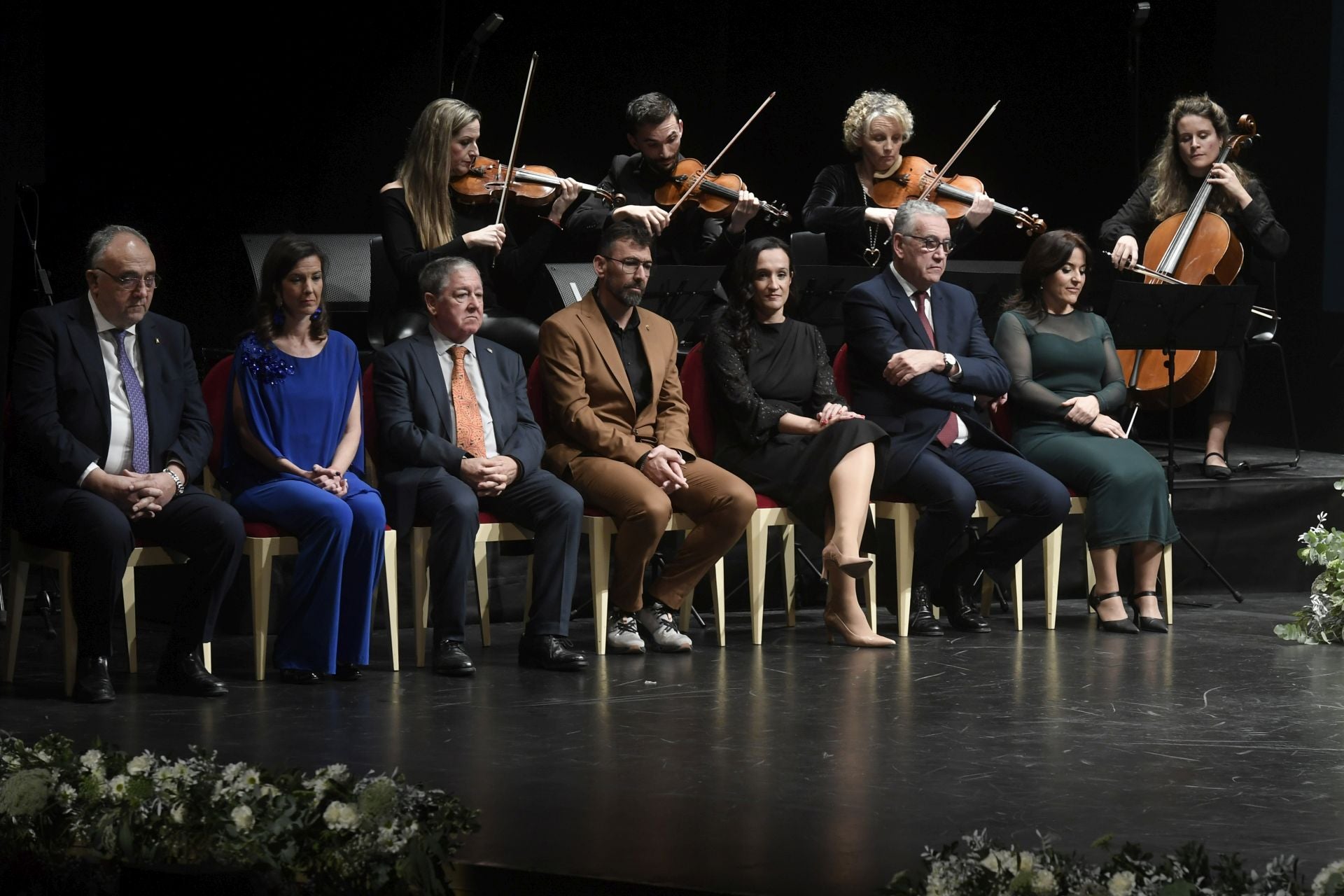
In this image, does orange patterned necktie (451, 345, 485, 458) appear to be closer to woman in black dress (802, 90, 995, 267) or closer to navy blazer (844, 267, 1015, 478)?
navy blazer (844, 267, 1015, 478)

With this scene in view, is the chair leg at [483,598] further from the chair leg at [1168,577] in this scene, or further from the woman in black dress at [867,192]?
the chair leg at [1168,577]

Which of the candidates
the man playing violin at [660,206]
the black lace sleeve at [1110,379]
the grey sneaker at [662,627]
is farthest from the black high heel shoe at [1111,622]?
the man playing violin at [660,206]

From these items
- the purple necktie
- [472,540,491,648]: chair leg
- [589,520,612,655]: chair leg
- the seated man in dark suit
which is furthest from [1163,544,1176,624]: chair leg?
the purple necktie

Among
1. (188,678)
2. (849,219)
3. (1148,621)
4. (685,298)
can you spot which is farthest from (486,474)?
(1148,621)

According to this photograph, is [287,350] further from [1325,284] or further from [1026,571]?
[1325,284]

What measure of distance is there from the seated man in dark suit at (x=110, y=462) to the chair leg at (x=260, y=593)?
0.12 meters

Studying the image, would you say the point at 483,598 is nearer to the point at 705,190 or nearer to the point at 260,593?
the point at 260,593

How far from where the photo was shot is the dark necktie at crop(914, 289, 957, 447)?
566cm

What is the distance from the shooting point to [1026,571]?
629cm

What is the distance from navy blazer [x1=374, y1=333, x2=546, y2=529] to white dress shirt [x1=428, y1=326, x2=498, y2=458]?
0.01 m

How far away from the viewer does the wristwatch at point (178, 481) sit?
15.3 feet

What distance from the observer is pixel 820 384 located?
5582mm

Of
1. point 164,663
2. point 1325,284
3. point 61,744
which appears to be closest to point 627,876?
point 61,744

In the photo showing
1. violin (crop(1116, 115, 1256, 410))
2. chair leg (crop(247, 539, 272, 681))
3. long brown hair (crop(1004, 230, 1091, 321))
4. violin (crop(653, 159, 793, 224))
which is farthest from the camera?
violin (crop(1116, 115, 1256, 410))
